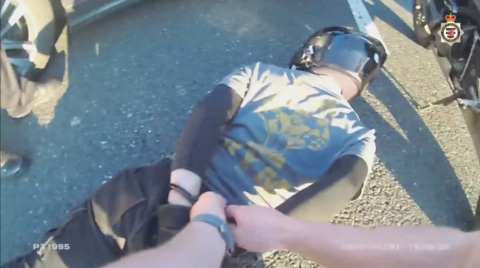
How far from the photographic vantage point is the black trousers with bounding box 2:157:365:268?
64.4 inches

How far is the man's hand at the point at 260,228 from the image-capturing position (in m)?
1.33

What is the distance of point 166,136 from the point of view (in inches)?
102

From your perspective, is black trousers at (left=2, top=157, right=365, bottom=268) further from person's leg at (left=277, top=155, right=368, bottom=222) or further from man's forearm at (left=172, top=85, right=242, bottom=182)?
man's forearm at (left=172, top=85, right=242, bottom=182)

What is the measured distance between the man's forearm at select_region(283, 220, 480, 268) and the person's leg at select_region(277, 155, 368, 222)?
30 centimetres

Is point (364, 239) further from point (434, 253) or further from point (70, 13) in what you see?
point (70, 13)

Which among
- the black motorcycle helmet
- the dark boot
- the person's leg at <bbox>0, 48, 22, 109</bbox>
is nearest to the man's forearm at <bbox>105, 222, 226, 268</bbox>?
the black motorcycle helmet

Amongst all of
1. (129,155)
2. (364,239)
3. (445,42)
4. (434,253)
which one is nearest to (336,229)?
(364,239)

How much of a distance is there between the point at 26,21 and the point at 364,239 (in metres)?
2.29

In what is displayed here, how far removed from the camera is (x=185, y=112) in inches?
107

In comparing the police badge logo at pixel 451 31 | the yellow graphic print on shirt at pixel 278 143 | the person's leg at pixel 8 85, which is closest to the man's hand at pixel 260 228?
the yellow graphic print on shirt at pixel 278 143

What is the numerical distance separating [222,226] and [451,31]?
194 centimetres

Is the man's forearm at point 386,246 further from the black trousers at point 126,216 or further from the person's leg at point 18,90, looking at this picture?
the person's leg at point 18,90

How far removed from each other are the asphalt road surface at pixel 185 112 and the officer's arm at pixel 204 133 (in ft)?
2.39

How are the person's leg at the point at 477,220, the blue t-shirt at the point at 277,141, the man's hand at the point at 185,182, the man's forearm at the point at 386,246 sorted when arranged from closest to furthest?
the man's forearm at the point at 386,246 → the man's hand at the point at 185,182 → the blue t-shirt at the point at 277,141 → the person's leg at the point at 477,220
